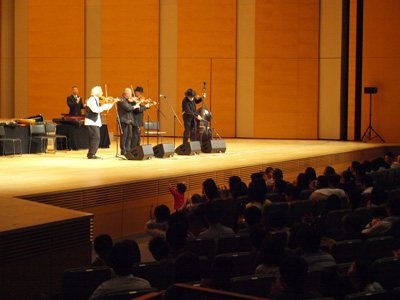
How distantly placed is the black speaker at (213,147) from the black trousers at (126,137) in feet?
5.36

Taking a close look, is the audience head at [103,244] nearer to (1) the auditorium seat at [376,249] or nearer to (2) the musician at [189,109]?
(1) the auditorium seat at [376,249]

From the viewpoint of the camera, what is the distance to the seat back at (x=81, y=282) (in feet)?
10.9

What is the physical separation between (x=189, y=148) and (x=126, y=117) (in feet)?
4.62

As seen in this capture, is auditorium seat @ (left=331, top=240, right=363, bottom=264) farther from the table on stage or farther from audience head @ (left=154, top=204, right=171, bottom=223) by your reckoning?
the table on stage

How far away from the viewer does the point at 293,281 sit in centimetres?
299

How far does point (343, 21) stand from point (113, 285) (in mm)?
13580

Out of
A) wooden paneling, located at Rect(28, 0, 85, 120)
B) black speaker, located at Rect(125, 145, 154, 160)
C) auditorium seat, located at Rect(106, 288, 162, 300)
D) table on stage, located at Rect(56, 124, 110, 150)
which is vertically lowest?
auditorium seat, located at Rect(106, 288, 162, 300)

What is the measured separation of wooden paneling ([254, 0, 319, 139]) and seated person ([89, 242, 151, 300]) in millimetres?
12687

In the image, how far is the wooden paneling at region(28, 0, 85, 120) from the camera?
15930mm

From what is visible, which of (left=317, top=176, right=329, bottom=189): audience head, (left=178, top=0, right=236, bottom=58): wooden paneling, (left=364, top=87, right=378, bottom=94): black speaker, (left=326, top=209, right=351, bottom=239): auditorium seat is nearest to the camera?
(left=326, top=209, right=351, bottom=239): auditorium seat

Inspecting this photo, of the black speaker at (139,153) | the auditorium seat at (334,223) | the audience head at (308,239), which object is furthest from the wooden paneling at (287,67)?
the audience head at (308,239)

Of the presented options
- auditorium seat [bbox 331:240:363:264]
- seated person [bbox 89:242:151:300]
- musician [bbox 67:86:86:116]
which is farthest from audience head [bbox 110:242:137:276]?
musician [bbox 67:86:86:116]

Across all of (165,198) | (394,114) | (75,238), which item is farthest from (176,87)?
(75,238)

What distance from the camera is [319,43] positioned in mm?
15391
